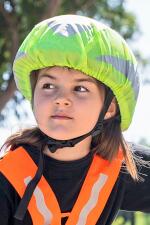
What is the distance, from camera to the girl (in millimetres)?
3049

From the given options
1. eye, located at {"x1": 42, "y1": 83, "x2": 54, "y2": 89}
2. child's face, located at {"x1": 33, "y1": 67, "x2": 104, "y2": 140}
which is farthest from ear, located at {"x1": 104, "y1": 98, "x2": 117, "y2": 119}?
eye, located at {"x1": 42, "y1": 83, "x2": 54, "y2": 89}

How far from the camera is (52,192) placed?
3170mm

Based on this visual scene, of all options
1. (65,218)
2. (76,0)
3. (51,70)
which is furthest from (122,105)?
(76,0)

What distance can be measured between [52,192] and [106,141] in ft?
1.61

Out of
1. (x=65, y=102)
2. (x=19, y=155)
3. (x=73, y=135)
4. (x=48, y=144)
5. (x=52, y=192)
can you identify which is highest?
(x=65, y=102)

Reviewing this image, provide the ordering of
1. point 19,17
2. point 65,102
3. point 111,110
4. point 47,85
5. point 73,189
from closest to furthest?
point 65,102 < point 47,85 < point 73,189 < point 111,110 < point 19,17

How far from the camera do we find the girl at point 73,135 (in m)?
3.05

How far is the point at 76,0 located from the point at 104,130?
8904 mm

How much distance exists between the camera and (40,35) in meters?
3.16

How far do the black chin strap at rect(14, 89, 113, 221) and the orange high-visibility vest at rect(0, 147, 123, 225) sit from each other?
0.04 metres

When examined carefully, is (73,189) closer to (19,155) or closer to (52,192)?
(52,192)

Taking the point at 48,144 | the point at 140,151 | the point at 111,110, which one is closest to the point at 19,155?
the point at 48,144

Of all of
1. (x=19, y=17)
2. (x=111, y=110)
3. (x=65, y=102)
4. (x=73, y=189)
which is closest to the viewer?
(x=65, y=102)

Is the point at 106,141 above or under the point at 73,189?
above
